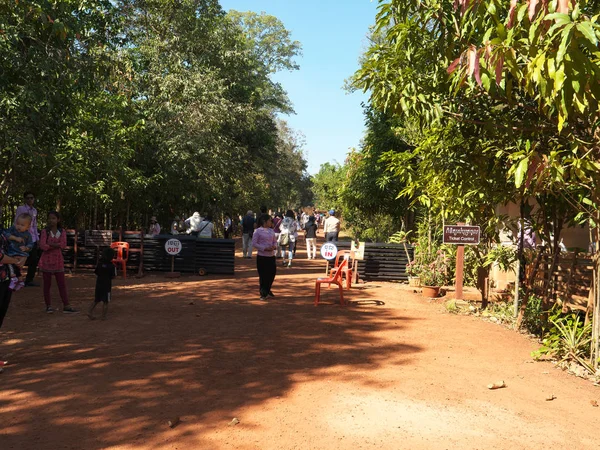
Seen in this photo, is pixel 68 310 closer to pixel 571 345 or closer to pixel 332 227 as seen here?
pixel 571 345

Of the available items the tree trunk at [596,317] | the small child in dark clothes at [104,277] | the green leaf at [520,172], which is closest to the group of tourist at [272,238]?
the small child in dark clothes at [104,277]

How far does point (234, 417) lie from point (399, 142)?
53.1ft

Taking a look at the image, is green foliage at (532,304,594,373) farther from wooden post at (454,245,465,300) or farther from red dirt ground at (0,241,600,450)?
wooden post at (454,245,465,300)

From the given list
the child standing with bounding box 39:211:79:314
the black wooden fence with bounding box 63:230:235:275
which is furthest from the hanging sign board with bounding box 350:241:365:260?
the child standing with bounding box 39:211:79:314

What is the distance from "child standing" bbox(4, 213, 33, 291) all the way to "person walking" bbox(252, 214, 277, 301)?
4.86 meters

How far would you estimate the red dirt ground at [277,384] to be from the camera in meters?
4.62

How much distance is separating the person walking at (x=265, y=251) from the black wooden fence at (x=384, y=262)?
4.50 metres

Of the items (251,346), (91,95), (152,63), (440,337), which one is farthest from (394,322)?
(152,63)

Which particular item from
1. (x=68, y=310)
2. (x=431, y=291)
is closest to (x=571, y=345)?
(x=431, y=291)

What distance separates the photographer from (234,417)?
4930 millimetres

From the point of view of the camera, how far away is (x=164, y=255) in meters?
15.8

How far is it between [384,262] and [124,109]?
955 cm

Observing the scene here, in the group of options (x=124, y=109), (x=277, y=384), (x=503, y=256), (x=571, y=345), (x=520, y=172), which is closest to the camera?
(x=520, y=172)

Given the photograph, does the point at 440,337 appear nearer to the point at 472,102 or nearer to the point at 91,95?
the point at 472,102
